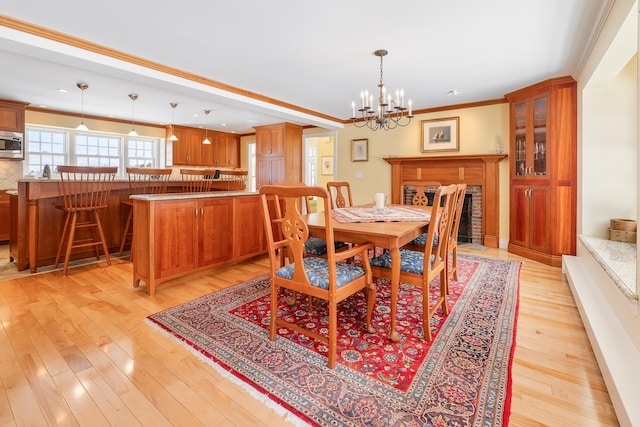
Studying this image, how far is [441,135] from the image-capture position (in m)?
5.32

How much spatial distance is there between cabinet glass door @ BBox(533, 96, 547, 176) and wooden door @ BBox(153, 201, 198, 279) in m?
4.19

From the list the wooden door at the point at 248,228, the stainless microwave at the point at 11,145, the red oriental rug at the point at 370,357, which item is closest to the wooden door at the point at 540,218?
the red oriental rug at the point at 370,357

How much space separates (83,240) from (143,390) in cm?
293

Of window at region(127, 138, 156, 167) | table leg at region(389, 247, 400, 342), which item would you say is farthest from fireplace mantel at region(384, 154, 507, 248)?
window at region(127, 138, 156, 167)

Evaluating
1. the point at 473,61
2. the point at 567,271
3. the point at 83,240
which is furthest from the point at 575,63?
the point at 83,240

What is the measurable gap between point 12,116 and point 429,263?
684 cm

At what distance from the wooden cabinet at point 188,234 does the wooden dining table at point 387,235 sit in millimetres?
1524

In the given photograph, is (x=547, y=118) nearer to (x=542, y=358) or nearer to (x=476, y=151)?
(x=476, y=151)

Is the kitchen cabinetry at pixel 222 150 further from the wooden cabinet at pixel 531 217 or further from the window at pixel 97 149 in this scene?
the wooden cabinet at pixel 531 217

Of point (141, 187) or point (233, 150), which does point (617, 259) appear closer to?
point (141, 187)

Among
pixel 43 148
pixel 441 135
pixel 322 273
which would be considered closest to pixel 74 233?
pixel 322 273

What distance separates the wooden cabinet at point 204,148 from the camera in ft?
23.8

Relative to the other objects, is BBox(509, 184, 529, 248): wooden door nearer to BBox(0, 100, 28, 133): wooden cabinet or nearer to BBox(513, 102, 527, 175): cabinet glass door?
BBox(513, 102, 527, 175): cabinet glass door

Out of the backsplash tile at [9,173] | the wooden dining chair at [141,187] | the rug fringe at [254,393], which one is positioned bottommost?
the rug fringe at [254,393]
